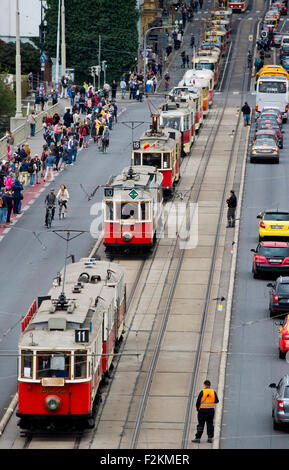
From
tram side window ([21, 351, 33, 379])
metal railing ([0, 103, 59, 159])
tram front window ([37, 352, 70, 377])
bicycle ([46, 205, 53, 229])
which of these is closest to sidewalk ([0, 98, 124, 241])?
metal railing ([0, 103, 59, 159])

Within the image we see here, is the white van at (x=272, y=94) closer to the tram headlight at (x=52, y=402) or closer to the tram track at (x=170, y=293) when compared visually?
the tram track at (x=170, y=293)

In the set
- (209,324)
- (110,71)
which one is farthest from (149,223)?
(110,71)

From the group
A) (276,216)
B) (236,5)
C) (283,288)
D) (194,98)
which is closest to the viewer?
(283,288)

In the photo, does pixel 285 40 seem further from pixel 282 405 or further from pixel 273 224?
pixel 282 405

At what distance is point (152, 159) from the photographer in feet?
224

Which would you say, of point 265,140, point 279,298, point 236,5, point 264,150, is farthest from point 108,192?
point 236,5

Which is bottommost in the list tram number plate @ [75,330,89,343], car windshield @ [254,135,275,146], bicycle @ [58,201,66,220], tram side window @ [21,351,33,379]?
bicycle @ [58,201,66,220]

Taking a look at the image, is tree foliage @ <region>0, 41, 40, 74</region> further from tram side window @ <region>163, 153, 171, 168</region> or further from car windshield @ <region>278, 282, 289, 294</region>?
car windshield @ <region>278, 282, 289, 294</region>

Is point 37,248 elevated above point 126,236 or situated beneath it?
situated beneath

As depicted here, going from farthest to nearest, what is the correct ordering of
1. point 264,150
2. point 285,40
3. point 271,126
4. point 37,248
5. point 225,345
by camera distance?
point 285,40 → point 271,126 → point 264,150 → point 37,248 → point 225,345

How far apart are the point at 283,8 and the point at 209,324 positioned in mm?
115502

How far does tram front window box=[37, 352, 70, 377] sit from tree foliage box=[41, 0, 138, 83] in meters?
89.0

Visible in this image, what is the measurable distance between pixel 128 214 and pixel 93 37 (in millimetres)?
69940

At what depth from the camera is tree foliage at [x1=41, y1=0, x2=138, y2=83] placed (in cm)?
12425
